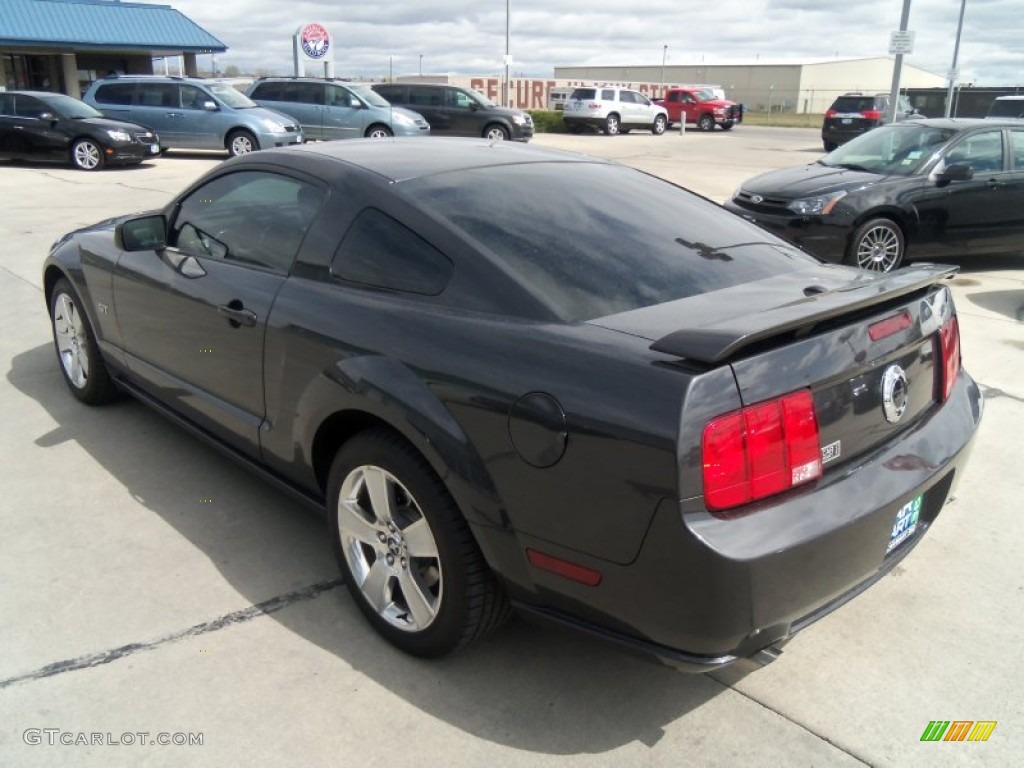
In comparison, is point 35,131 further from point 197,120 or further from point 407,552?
point 407,552

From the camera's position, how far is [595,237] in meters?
2.94

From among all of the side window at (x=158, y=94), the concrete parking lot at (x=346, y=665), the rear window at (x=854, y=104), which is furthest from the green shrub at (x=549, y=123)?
the concrete parking lot at (x=346, y=665)

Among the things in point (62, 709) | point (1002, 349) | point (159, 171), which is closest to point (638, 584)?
point (62, 709)

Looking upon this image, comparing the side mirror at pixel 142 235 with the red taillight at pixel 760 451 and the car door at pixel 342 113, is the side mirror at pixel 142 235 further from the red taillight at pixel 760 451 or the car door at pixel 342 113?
the car door at pixel 342 113

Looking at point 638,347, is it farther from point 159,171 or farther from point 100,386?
point 159,171

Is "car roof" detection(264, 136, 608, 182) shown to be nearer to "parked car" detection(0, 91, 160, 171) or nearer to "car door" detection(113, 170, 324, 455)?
"car door" detection(113, 170, 324, 455)

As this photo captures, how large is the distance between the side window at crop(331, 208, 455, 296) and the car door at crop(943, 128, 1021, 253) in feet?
24.1

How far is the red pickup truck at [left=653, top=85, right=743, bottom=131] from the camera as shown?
3844 cm

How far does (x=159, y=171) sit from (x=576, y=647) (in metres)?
16.8

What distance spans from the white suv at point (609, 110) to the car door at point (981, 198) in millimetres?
25309

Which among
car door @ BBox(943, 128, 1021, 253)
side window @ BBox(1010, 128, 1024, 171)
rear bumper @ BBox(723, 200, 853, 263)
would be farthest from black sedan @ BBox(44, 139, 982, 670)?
side window @ BBox(1010, 128, 1024, 171)

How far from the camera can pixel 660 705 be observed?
264 cm

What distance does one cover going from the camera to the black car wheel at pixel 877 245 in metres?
8.23

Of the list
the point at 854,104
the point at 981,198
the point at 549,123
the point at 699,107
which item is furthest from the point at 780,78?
the point at 981,198
